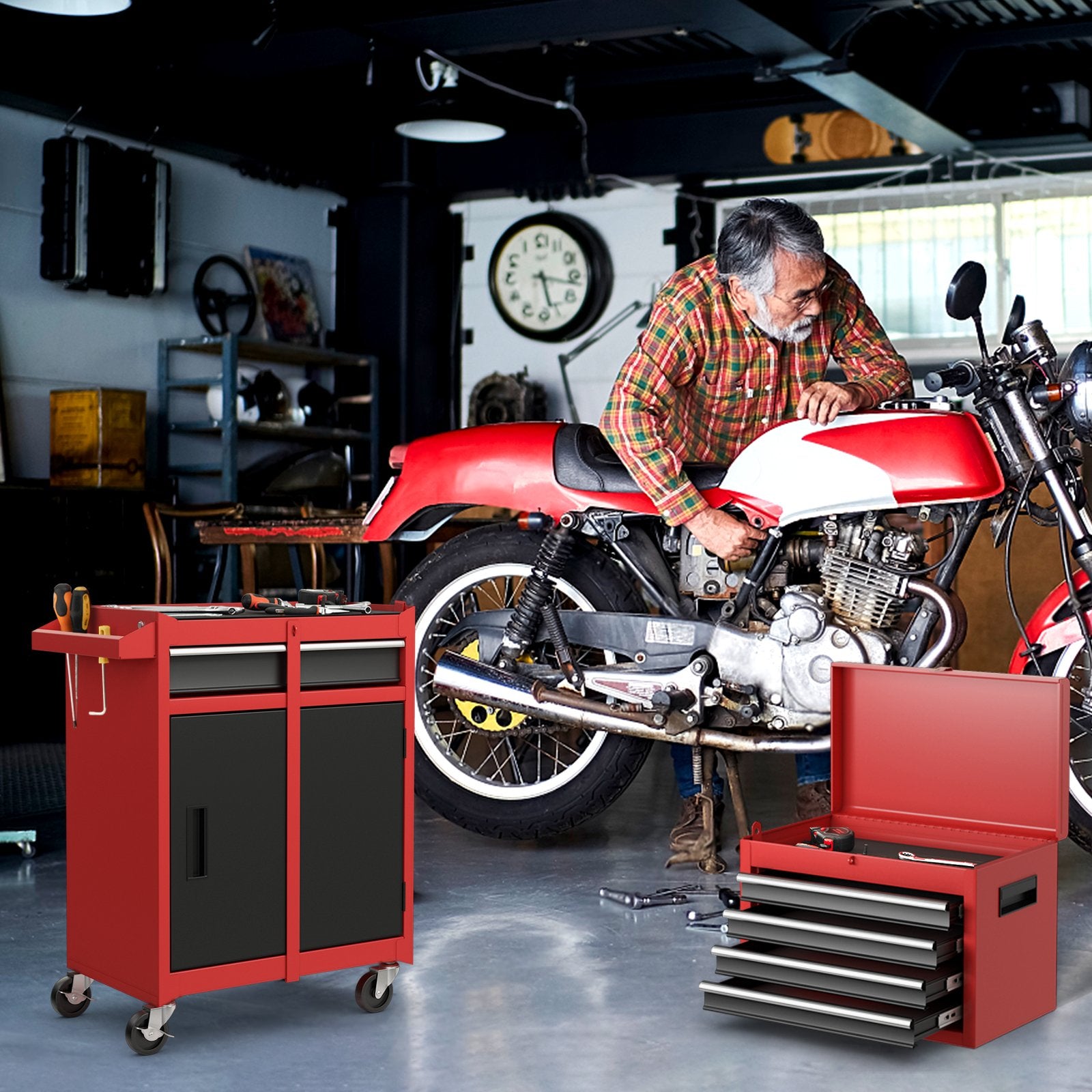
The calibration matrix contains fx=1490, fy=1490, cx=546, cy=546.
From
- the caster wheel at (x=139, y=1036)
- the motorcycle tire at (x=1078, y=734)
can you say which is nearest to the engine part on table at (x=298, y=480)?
Result: the motorcycle tire at (x=1078, y=734)

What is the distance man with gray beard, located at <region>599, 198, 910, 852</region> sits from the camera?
3.24 meters

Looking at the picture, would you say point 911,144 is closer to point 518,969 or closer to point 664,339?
point 664,339

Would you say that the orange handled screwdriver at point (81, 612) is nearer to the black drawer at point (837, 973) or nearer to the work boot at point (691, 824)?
the black drawer at point (837, 973)

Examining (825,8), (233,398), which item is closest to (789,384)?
(825,8)

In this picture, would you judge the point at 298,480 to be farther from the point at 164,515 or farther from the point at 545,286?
the point at 545,286

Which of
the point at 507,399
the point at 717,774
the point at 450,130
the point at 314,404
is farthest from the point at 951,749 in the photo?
the point at 507,399

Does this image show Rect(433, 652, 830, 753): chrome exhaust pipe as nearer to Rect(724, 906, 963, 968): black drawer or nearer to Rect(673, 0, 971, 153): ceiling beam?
Rect(724, 906, 963, 968): black drawer

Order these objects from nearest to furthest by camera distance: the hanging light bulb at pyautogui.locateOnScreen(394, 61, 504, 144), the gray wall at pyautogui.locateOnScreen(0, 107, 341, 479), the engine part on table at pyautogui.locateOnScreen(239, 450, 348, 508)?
the hanging light bulb at pyautogui.locateOnScreen(394, 61, 504, 144), the gray wall at pyautogui.locateOnScreen(0, 107, 341, 479), the engine part on table at pyautogui.locateOnScreen(239, 450, 348, 508)

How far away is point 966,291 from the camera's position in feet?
9.62

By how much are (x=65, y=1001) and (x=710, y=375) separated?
195cm

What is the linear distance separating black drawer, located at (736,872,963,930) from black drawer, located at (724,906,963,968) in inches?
0.6

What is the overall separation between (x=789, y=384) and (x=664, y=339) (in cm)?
37

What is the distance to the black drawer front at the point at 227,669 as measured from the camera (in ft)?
7.01

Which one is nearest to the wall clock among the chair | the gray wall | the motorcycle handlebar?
the gray wall
